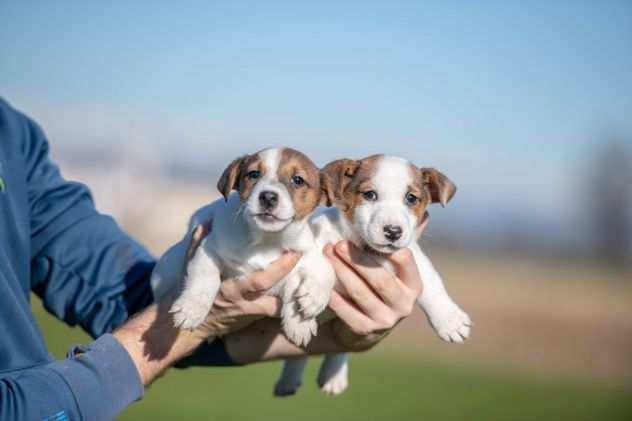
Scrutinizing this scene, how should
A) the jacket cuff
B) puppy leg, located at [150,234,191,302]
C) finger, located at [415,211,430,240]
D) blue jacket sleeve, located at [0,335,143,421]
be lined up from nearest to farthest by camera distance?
blue jacket sleeve, located at [0,335,143,421] → the jacket cuff → finger, located at [415,211,430,240] → puppy leg, located at [150,234,191,302]

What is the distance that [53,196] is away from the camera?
415cm

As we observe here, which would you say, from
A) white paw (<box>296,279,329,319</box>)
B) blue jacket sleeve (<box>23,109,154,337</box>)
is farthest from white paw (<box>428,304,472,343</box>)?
blue jacket sleeve (<box>23,109,154,337</box>)

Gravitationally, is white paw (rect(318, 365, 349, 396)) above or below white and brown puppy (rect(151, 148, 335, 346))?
below

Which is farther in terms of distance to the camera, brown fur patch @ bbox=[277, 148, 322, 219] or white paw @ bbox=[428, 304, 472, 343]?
white paw @ bbox=[428, 304, 472, 343]

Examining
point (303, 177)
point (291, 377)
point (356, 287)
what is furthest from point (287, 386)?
point (303, 177)

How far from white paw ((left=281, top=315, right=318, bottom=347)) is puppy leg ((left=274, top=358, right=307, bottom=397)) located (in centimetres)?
126

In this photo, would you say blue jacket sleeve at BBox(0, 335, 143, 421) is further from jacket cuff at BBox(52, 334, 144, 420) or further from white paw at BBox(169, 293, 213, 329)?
white paw at BBox(169, 293, 213, 329)

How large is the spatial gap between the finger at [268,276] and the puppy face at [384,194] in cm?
34

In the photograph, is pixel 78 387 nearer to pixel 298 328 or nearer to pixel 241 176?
pixel 298 328

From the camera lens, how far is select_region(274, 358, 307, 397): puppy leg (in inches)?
180

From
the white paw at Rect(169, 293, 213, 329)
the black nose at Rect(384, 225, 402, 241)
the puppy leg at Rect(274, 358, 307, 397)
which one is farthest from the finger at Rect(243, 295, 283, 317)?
the puppy leg at Rect(274, 358, 307, 397)

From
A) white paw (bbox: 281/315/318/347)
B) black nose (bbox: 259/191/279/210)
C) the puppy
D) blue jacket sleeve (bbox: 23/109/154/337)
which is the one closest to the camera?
black nose (bbox: 259/191/279/210)

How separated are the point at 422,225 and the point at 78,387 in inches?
71.4

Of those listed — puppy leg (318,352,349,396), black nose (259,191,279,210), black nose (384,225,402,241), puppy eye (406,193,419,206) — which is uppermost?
black nose (259,191,279,210)
